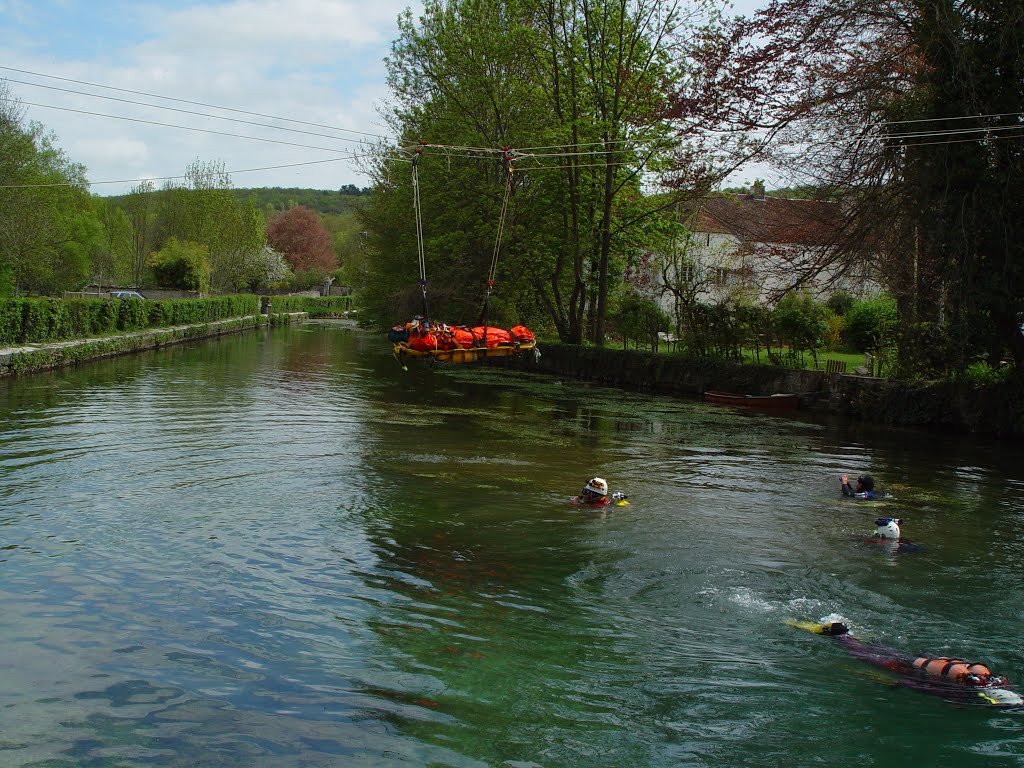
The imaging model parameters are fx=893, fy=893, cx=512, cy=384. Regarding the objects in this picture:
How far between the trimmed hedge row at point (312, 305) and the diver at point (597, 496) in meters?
74.7

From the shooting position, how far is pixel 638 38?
37250mm

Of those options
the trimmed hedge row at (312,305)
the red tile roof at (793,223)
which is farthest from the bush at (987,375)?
the trimmed hedge row at (312,305)

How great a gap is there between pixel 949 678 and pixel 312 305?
104230mm

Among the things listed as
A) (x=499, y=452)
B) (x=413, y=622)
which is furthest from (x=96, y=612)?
(x=499, y=452)

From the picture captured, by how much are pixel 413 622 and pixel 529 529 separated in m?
4.19

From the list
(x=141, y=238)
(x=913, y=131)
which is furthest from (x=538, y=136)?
(x=141, y=238)

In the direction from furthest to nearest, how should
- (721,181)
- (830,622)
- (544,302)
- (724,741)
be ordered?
1. (544,302)
2. (721,181)
3. (830,622)
4. (724,741)

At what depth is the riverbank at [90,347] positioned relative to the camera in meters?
29.5

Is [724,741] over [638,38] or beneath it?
beneath

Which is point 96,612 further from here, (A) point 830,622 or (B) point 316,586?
(A) point 830,622

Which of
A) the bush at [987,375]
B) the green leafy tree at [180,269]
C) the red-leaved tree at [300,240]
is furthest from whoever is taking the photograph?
the red-leaved tree at [300,240]

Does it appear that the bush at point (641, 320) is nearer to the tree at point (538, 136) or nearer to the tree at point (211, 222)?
the tree at point (538, 136)

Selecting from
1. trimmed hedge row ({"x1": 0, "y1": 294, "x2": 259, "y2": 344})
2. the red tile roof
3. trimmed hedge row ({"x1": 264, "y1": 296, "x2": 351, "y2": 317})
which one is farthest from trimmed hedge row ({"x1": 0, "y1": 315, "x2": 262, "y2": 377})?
trimmed hedge row ({"x1": 264, "y1": 296, "x2": 351, "y2": 317})

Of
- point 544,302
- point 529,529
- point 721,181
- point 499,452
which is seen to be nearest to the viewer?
point 529,529
